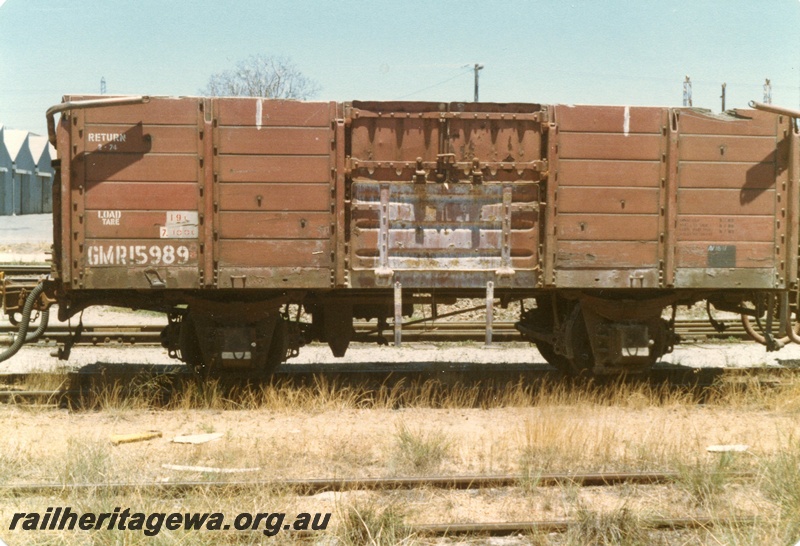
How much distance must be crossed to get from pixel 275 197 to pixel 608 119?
3869 millimetres

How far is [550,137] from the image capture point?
9008 mm

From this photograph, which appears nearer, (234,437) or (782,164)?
(234,437)

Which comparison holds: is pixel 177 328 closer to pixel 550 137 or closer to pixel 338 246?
pixel 338 246

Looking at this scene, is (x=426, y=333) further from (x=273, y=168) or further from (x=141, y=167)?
(x=141, y=167)

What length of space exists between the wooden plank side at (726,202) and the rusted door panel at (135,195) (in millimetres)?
5563

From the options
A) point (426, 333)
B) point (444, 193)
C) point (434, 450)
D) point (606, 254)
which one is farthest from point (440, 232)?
point (426, 333)

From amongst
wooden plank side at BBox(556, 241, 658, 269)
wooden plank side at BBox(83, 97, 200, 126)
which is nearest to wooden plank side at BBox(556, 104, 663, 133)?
wooden plank side at BBox(556, 241, 658, 269)

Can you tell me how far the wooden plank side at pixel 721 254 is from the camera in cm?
927

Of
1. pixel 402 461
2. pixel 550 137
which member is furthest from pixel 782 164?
pixel 402 461

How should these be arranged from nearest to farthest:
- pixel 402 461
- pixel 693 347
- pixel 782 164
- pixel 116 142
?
pixel 402 461
pixel 116 142
pixel 782 164
pixel 693 347

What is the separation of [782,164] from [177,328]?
7.39 metres

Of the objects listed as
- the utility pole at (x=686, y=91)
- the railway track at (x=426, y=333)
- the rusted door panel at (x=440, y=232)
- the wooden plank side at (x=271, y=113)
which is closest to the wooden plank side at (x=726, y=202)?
the rusted door panel at (x=440, y=232)

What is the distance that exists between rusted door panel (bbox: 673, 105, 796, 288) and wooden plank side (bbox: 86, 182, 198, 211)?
5570 millimetres

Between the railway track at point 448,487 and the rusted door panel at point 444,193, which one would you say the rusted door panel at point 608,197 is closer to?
the rusted door panel at point 444,193
